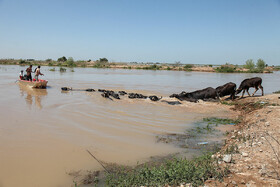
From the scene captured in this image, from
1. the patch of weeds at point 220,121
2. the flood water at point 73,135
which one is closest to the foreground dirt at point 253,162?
the flood water at point 73,135

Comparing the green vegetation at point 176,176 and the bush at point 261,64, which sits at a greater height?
the bush at point 261,64

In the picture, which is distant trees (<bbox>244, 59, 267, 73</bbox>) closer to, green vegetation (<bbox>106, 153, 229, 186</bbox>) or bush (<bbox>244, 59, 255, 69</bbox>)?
bush (<bbox>244, 59, 255, 69</bbox>)

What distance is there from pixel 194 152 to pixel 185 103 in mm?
6358

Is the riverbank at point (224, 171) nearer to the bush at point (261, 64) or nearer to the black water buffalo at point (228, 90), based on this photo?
the black water buffalo at point (228, 90)

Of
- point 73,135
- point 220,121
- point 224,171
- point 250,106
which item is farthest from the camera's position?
point 250,106

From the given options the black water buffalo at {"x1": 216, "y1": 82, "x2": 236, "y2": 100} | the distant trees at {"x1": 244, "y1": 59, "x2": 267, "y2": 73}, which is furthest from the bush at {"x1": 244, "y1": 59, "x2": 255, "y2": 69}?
the black water buffalo at {"x1": 216, "y1": 82, "x2": 236, "y2": 100}

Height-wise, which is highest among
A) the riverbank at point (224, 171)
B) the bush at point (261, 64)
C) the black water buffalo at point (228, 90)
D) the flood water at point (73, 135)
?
the bush at point (261, 64)

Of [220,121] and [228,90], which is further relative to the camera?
[228,90]

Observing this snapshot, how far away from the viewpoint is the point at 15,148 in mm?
5062

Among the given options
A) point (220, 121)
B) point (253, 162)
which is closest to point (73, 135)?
point (253, 162)

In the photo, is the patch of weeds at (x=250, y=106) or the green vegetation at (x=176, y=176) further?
the patch of weeds at (x=250, y=106)

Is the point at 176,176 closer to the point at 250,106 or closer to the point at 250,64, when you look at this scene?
the point at 250,106

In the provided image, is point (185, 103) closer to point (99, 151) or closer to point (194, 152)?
point (194, 152)

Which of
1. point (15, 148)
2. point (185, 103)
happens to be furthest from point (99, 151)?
point (185, 103)
